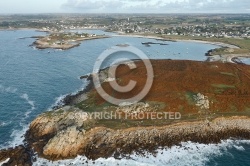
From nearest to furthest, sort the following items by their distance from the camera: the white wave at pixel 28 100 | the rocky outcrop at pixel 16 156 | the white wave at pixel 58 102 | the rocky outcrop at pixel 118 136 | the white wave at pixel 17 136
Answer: the rocky outcrop at pixel 16 156 → the rocky outcrop at pixel 118 136 → the white wave at pixel 17 136 → the white wave at pixel 58 102 → the white wave at pixel 28 100

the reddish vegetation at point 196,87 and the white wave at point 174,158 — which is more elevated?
the reddish vegetation at point 196,87

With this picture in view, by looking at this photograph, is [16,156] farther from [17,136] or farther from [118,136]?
[118,136]

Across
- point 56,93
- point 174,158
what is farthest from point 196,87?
point 56,93

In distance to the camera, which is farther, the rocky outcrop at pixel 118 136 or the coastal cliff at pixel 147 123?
the coastal cliff at pixel 147 123

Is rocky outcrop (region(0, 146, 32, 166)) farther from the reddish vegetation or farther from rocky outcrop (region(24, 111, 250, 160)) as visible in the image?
the reddish vegetation

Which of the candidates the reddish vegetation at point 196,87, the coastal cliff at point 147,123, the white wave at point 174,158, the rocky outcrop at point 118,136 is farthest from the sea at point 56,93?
the reddish vegetation at point 196,87

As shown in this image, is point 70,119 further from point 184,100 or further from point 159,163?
point 184,100

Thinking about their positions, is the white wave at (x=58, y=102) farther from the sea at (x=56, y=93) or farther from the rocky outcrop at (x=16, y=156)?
the rocky outcrop at (x=16, y=156)

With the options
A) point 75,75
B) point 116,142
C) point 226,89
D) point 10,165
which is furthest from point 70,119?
point 75,75
